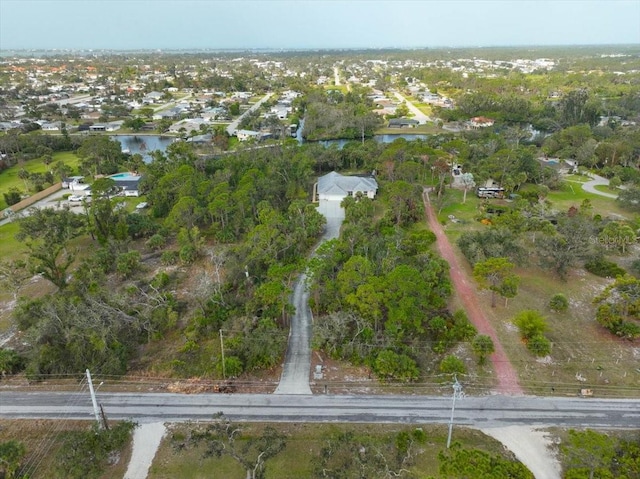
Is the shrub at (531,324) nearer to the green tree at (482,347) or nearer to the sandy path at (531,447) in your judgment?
the green tree at (482,347)

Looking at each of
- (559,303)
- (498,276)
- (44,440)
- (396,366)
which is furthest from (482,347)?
(44,440)

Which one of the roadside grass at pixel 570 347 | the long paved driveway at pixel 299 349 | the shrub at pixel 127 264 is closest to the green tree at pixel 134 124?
the shrub at pixel 127 264

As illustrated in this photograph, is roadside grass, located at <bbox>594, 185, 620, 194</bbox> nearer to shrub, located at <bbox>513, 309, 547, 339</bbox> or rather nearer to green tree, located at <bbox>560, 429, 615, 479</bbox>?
shrub, located at <bbox>513, 309, 547, 339</bbox>

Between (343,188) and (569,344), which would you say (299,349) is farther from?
(343,188)

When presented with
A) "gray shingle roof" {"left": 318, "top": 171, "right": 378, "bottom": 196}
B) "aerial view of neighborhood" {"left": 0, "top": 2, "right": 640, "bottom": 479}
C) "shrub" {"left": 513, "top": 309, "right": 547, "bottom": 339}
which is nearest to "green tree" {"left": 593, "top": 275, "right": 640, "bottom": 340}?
"aerial view of neighborhood" {"left": 0, "top": 2, "right": 640, "bottom": 479}

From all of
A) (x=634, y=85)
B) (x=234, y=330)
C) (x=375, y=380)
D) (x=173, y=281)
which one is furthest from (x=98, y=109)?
(x=634, y=85)

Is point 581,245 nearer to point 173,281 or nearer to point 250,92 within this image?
point 173,281
